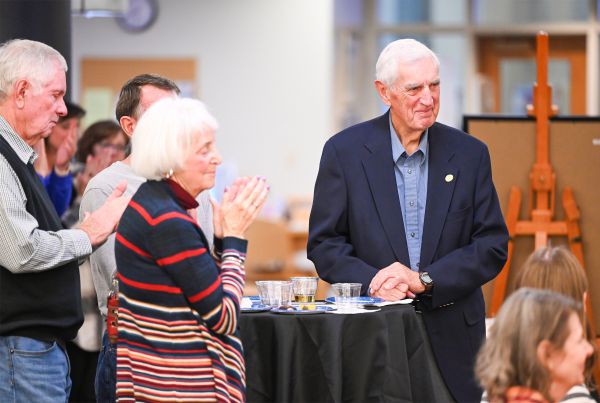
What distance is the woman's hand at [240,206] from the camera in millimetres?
2678

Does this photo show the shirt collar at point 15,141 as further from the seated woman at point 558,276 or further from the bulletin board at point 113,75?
the bulletin board at point 113,75

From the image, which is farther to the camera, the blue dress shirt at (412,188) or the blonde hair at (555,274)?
the blue dress shirt at (412,188)

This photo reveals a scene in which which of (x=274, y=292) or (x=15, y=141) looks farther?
(x=274, y=292)

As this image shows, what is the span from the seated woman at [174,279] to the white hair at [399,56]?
115 cm

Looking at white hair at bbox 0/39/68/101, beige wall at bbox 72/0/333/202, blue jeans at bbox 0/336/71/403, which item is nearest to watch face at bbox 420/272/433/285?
blue jeans at bbox 0/336/71/403

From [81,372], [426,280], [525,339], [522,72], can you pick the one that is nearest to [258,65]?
[522,72]

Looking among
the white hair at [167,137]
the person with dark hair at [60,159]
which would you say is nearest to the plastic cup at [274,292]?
the white hair at [167,137]

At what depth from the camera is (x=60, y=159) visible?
5031 mm

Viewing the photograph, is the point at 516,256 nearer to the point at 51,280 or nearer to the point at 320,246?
the point at 320,246

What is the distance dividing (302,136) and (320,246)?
6668mm

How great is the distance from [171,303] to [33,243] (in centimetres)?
51

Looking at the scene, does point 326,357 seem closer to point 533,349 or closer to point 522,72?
point 533,349

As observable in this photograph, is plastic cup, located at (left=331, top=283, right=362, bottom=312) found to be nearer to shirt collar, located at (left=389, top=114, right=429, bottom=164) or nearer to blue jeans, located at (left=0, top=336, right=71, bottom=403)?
shirt collar, located at (left=389, top=114, right=429, bottom=164)

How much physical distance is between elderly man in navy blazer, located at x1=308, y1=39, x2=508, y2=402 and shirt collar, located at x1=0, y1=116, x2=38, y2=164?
1.10m
